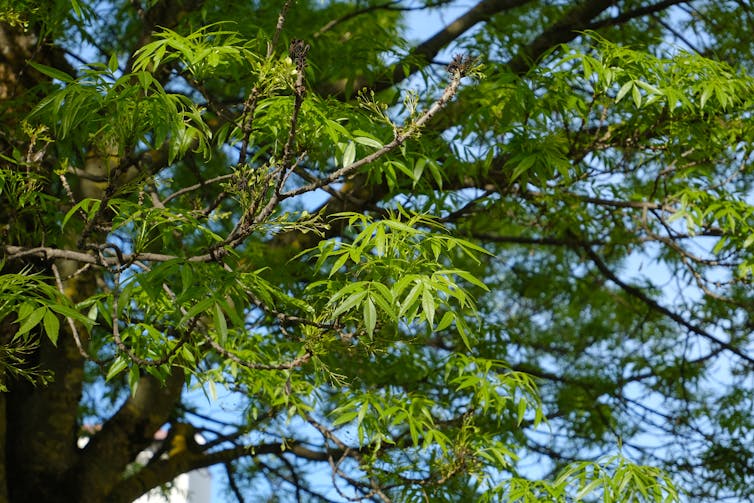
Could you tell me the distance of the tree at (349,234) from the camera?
6.17ft

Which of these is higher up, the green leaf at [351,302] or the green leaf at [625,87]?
the green leaf at [625,87]

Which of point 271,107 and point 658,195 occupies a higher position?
point 658,195

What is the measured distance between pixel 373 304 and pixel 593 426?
285 centimetres

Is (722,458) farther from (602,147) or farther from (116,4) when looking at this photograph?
(116,4)

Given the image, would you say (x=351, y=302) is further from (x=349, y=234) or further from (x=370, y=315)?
(x=349, y=234)

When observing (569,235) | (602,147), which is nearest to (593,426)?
(569,235)

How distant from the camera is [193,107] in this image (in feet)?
6.22

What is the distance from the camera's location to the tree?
1.88 metres

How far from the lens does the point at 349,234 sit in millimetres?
4391

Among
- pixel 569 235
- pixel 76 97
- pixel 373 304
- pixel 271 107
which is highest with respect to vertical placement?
pixel 569 235

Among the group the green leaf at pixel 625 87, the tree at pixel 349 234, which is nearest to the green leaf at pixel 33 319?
the tree at pixel 349 234

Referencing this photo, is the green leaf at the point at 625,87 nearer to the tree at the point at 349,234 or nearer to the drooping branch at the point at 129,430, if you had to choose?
the tree at the point at 349,234

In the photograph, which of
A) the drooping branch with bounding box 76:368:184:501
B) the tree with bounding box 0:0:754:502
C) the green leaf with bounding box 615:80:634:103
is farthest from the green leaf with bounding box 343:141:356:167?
the drooping branch with bounding box 76:368:184:501

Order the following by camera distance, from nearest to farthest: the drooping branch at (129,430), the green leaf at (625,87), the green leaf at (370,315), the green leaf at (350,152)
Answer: the green leaf at (370,315)
the green leaf at (350,152)
the green leaf at (625,87)
the drooping branch at (129,430)
